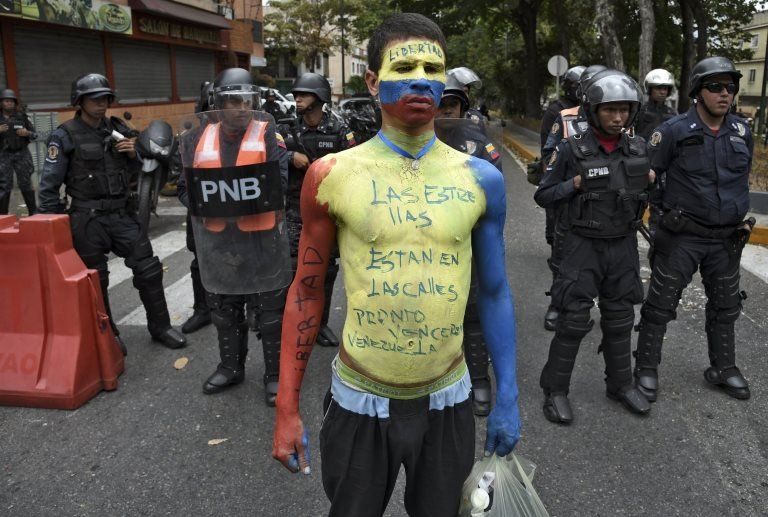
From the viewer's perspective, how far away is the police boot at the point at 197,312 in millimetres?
5855

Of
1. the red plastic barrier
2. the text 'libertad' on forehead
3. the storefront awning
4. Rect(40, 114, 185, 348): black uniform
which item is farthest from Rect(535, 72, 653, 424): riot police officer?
the storefront awning

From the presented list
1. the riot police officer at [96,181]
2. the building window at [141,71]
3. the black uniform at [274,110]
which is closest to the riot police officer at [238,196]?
the riot police officer at [96,181]

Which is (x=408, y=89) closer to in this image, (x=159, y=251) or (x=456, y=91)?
(x=456, y=91)

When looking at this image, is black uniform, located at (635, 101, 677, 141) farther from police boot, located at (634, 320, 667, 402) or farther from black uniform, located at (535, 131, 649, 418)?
black uniform, located at (535, 131, 649, 418)

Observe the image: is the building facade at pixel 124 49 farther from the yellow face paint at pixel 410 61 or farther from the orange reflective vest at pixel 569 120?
the yellow face paint at pixel 410 61

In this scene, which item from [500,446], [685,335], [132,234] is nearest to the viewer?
[500,446]

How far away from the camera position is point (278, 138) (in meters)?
4.09

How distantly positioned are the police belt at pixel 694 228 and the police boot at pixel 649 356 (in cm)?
67

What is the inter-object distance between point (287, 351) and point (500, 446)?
760mm

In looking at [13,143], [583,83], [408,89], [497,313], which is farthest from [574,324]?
[13,143]

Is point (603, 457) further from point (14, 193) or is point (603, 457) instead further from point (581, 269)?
point (14, 193)

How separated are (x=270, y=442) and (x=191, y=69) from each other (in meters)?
23.0

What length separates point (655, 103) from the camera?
7703mm

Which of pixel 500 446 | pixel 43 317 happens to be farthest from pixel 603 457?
pixel 43 317
